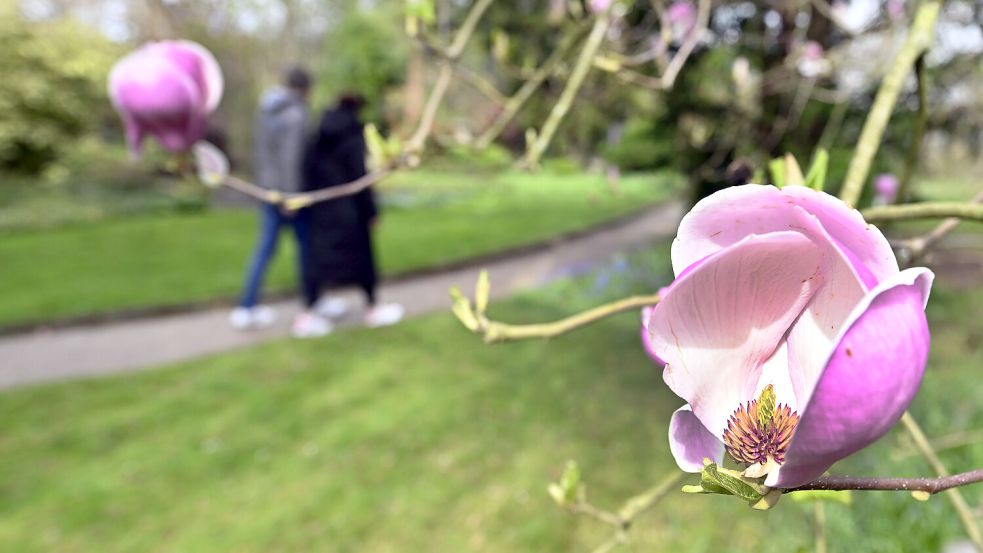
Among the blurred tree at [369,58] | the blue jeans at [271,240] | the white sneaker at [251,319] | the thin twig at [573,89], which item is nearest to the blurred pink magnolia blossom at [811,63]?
the thin twig at [573,89]

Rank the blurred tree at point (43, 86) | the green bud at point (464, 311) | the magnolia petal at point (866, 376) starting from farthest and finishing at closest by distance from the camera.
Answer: the blurred tree at point (43, 86), the green bud at point (464, 311), the magnolia petal at point (866, 376)

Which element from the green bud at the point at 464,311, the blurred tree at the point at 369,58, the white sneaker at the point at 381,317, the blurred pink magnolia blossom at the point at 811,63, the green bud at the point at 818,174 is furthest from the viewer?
the blurred tree at the point at 369,58

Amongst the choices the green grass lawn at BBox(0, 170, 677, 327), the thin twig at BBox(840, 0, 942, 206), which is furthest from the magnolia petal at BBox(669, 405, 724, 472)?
the green grass lawn at BBox(0, 170, 677, 327)

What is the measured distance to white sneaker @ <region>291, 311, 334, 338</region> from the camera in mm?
4492

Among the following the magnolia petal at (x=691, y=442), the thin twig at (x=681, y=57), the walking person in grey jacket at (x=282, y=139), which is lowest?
the walking person in grey jacket at (x=282, y=139)

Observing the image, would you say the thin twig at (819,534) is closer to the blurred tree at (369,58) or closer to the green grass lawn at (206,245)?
the green grass lawn at (206,245)

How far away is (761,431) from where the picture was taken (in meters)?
0.39

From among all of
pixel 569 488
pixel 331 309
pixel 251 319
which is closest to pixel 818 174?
pixel 569 488

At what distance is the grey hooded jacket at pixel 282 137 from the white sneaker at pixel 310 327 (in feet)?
2.82

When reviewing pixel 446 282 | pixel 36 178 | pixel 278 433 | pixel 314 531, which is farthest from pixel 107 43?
pixel 314 531

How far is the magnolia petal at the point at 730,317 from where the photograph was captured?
1.18ft

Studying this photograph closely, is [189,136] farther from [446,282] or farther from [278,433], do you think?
[446,282]

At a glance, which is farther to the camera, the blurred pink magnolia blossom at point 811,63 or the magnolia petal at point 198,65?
the blurred pink magnolia blossom at point 811,63

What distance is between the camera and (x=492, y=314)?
5.27 metres
